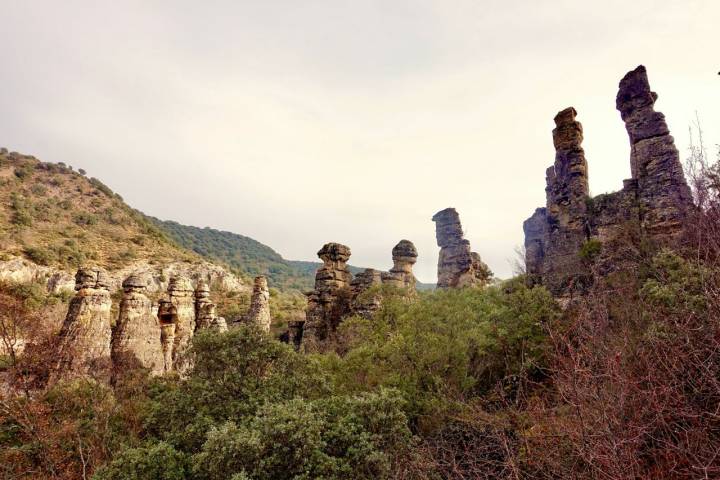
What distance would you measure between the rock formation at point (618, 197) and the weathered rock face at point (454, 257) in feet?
36.0

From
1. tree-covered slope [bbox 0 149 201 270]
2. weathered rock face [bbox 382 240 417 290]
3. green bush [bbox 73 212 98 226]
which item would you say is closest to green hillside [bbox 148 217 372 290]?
tree-covered slope [bbox 0 149 201 270]

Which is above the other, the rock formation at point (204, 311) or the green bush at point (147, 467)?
the rock formation at point (204, 311)

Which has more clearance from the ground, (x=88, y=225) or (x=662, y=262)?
(x=88, y=225)

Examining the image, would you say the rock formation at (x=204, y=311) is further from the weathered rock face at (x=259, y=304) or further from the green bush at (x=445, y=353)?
the green bush at (x=445, y=353)

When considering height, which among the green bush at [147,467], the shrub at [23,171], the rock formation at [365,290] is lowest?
the green bush at [147,467]

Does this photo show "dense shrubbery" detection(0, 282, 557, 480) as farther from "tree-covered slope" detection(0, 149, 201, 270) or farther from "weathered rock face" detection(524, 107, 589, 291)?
"tree-covered slope" detection(0, 149, 201, 270)

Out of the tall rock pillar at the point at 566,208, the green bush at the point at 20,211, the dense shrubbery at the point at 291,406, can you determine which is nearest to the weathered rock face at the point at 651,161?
the tall rock pillar at the point at 566,208

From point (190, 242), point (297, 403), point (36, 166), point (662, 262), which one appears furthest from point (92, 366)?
point (190, 242)

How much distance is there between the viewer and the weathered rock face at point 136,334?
57.7ft

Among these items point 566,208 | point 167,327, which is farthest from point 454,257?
point 167,327

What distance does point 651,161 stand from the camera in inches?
717

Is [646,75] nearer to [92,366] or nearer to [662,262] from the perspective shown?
[662,262]

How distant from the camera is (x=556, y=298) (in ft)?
64.1

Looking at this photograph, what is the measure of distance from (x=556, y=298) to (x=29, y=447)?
2145 centimetres
